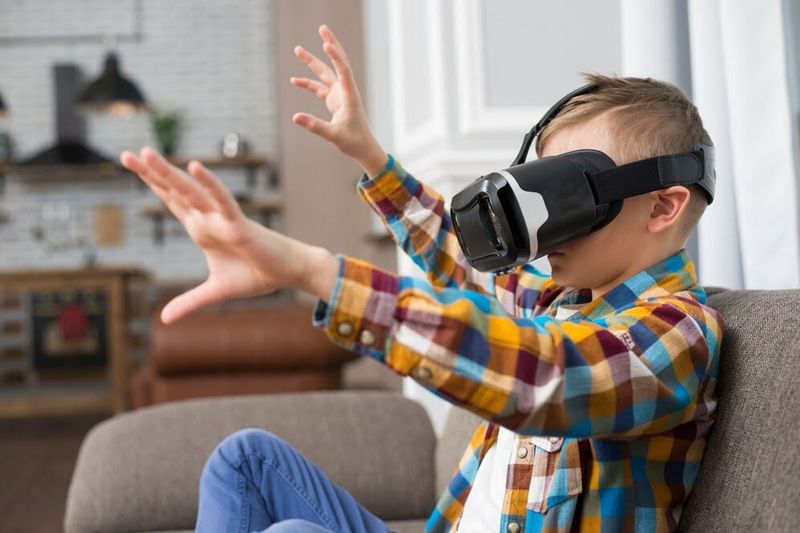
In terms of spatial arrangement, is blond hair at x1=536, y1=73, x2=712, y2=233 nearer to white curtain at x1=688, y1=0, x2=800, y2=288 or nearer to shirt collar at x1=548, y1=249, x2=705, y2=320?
shirt collar at x1=548, y1=249, x2=705, y2=320

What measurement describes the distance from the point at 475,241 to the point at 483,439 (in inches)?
10.8

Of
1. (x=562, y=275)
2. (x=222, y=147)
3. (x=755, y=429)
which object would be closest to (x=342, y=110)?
(x=562, y=275)

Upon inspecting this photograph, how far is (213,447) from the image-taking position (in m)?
1.55

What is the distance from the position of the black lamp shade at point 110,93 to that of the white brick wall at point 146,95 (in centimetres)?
81

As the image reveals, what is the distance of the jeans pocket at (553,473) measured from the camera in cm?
89

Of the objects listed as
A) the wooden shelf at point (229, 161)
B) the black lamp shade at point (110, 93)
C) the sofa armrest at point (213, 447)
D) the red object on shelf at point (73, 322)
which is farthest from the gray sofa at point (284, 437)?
the wooden shelf at point (229, 161)

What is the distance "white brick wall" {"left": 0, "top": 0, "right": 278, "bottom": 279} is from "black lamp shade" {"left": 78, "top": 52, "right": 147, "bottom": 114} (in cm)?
81

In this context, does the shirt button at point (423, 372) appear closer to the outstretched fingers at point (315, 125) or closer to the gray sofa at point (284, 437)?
the outstretched fingers at point (315, 125)

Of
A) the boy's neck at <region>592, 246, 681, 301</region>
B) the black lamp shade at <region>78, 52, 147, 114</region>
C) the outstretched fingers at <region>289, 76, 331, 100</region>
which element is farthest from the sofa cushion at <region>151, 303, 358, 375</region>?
the black lamp shade at <region>78, 52, 147, 114</region>

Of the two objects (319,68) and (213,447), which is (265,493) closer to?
(213,447)

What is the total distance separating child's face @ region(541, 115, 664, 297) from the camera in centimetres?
94

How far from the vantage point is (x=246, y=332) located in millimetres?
3262

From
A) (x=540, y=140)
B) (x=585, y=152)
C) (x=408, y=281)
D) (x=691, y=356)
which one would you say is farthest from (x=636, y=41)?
(x=408, y=281)

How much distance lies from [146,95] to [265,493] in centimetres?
579
